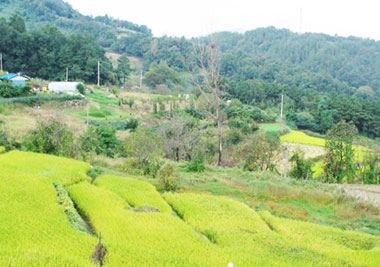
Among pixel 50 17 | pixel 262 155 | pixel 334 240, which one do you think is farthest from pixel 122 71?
pixel 334 240

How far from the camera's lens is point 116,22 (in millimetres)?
139500

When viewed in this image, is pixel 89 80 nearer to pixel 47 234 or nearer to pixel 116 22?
pixel 47 234

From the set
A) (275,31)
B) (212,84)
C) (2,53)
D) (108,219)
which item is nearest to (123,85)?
(2,53)

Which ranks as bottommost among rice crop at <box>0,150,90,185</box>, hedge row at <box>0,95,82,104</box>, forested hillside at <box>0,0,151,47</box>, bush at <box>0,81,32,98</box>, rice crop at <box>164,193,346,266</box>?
rice crop at <box>164,193,346,266</box>

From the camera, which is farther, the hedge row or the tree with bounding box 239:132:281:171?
the hedge row

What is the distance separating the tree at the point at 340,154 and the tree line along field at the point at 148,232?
913 centimetres

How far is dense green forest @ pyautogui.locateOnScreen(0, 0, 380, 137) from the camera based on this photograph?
5075cm

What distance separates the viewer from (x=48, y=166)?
1273 centimetres

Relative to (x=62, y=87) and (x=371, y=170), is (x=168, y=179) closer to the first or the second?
(x=371, y=170)

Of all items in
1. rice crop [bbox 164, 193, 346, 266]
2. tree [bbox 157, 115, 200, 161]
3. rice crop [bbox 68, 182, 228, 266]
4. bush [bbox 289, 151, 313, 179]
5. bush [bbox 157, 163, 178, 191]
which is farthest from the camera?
tree [bbox 157, 115, 200, 161]

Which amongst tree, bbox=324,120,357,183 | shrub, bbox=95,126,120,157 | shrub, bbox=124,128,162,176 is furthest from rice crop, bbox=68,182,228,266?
shrub, bbox=95,126,120,157

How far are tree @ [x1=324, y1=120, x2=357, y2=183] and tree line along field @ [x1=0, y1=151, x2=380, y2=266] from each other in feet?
30.0

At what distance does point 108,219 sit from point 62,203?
1.72 m

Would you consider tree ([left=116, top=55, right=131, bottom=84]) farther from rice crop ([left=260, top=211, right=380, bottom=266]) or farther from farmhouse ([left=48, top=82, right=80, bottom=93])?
rice crop ([left=260, top=211, right=380, bottom=266])
